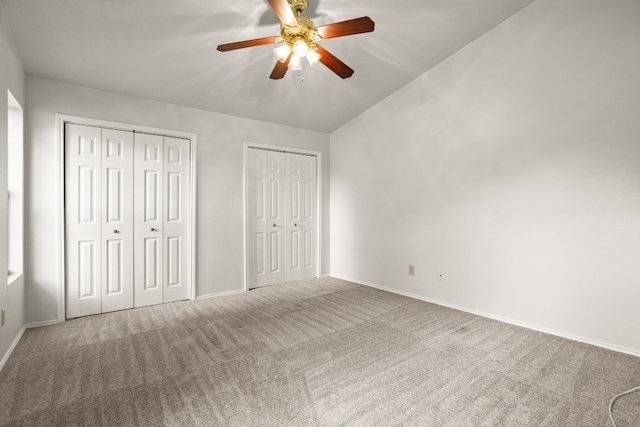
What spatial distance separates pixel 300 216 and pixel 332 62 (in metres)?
2.87

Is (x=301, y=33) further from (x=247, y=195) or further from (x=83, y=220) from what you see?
(x=83, y=220)

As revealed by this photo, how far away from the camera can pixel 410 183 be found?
3953 millimetres

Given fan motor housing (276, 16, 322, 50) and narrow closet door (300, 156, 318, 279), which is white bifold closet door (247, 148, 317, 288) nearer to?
narrow closet door (300, 156, 318, 279)

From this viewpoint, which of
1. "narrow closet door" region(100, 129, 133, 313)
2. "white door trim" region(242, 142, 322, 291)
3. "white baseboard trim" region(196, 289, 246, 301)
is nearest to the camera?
"narrow closet door" region(100, 129, 133, 313)

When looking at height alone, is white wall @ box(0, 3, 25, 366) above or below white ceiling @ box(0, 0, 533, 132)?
below

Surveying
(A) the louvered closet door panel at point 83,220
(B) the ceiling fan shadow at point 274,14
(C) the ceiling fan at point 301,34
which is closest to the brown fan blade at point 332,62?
(C) the ceiling fan at point 301,34

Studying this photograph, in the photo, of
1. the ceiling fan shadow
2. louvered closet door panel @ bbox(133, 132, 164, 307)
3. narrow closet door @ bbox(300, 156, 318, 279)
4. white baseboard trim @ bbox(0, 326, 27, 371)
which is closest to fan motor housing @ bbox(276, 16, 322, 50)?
the ceiling fan shadow

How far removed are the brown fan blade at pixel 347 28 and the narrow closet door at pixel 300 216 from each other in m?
2.75

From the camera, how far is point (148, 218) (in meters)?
3.53

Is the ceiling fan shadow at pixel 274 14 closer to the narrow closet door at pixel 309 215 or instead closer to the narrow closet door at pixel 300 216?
the narrow closet door at pixel 300 216

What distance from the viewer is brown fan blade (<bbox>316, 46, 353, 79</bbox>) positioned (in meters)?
2.19

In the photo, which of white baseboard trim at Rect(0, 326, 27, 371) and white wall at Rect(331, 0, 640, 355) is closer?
white baseboard trim at Rect(0, 326, 27, 371)

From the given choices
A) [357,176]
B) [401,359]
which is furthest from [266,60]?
[401,359]

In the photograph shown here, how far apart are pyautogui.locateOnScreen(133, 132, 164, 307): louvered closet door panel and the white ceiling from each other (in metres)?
0.66
